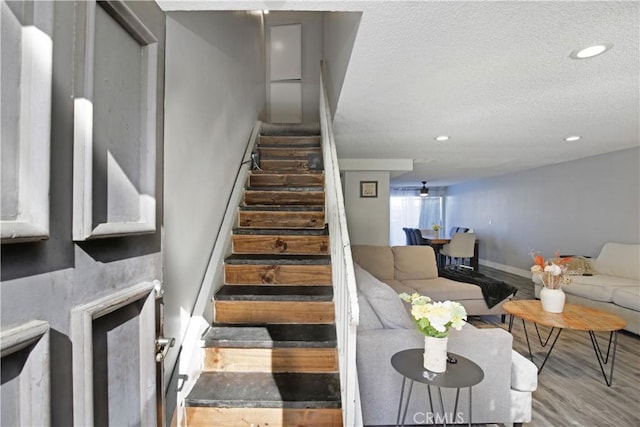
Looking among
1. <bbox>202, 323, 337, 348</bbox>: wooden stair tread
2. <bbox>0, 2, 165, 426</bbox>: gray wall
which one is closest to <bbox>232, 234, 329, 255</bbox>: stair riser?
<bbox>202, 323, 337, 348</bbox>: wooden stair tread

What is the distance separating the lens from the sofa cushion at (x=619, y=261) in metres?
4.12

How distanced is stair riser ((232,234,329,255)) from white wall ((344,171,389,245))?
271 centimetres

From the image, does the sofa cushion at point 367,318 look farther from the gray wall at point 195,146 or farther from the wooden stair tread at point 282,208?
the wooden stair tread at point 282,208

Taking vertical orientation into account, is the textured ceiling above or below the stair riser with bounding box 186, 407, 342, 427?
above

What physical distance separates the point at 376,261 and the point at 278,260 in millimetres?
1991

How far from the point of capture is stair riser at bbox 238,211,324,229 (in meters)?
3.04

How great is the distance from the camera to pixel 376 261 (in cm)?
420

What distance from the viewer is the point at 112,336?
2.44 ft

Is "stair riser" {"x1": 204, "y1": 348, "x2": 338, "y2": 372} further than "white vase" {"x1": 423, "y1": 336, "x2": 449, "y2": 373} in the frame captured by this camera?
Yes

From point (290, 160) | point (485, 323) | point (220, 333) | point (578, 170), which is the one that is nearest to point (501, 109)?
point (290, 160)

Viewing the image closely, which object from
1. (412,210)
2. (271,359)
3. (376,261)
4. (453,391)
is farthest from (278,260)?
(412,210)

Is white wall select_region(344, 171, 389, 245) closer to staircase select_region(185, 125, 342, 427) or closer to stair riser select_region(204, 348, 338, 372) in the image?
staircase select_region(185, 125, 342, 427)

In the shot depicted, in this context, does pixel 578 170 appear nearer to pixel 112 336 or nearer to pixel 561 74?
pixel 561 74

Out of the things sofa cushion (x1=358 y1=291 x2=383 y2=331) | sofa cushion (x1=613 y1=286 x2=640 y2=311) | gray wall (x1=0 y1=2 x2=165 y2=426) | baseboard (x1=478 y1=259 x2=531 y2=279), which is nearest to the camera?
gray wall (x1=0 y1=2 x2=165 y2=426)
